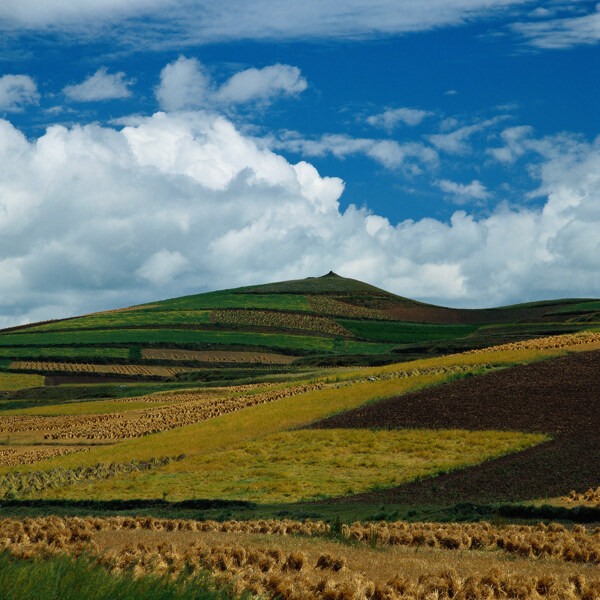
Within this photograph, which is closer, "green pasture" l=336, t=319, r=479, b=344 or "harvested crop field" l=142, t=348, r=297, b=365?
"harvested crop field" l=142, t=348, r=297, b=365

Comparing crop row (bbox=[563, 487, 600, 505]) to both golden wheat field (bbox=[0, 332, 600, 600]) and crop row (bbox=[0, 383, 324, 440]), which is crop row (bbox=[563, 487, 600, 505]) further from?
crop row (bbox=[0, 383, 324, 440])

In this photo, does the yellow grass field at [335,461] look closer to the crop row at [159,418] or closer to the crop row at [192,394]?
the crop row at [159,418]

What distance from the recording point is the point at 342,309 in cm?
15200

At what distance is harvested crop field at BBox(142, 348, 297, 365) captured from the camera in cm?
10550

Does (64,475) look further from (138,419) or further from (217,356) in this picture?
(217,356)

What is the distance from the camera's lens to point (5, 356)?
354ft

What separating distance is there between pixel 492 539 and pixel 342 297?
148 m

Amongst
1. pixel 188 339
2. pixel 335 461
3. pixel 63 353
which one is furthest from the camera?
pixel 188 339

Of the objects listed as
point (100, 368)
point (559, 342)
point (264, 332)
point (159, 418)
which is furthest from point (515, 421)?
point (264, 332)

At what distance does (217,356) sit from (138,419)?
164ft

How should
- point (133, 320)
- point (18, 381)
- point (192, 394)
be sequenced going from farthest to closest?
point (133, 320), point (18, 381), point (192, 394)

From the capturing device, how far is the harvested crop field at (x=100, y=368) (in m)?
99.2

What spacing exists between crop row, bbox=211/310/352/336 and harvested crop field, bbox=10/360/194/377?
2972 centimetres

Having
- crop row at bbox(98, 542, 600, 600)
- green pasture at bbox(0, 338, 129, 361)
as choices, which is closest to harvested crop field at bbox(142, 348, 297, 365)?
green pasture at bbox(0, 338, 129, 361)
